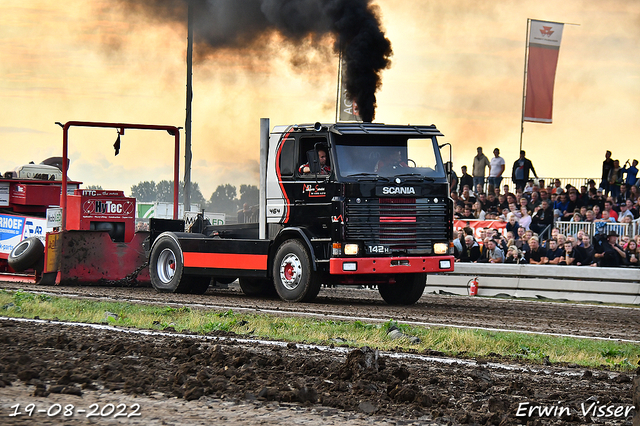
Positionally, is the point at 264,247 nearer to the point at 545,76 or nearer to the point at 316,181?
the point at 316,181

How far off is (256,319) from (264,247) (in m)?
4.12

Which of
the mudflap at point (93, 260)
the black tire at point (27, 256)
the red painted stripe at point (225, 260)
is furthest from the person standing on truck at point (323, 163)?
the black tire at point (27, 256)

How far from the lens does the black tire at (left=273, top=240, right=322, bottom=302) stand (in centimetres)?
1420

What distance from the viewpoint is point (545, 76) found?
27.6 metres

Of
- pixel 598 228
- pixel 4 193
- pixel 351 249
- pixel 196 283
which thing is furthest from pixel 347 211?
pixel 4 193

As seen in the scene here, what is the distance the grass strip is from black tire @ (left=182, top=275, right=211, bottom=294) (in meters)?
4.12

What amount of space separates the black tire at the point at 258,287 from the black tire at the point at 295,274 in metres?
2.06

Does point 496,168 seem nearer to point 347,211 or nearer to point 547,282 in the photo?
point 547,282

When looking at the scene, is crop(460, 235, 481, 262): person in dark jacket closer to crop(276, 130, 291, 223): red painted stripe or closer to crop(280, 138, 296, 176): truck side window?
crop(276, 130, 291, 223): red painted stripe

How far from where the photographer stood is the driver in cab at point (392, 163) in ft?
46.1

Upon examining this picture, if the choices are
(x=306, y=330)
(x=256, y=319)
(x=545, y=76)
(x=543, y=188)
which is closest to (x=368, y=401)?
(x=306, y=330)

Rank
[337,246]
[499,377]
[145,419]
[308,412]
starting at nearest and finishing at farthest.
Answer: [145,419], [308,412], [499,377], [337,246]

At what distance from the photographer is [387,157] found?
558 inches

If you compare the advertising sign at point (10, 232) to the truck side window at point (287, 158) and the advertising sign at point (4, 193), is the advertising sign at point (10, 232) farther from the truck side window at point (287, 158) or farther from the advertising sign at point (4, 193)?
the truck side window at point (287, 158)
